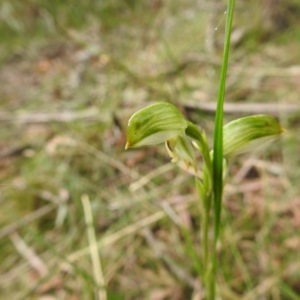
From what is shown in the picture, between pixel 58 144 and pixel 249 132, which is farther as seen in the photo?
pixel 58 144

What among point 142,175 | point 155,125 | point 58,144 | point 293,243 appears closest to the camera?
point 155,125

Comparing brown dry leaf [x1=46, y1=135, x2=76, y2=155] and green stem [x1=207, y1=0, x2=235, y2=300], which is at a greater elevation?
brown dry leaf [x1=46, y1=135, x2=76, y2=155]

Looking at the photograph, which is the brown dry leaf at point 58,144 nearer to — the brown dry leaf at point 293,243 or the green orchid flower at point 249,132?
the brown dry leaf at point 293,243

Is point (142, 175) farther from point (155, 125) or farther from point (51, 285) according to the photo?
point (155, 125)

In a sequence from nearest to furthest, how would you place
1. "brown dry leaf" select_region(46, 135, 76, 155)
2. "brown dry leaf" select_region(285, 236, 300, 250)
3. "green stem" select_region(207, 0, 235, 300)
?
"green stem" select_region(207, 0, 235, 300) → "brown dry leaf" select_region(285, 236, 300, 250) → "brown dry leaf" select_region(46, 135, 76, 155)

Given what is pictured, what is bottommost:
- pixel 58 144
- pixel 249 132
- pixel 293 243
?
pixel 293 243

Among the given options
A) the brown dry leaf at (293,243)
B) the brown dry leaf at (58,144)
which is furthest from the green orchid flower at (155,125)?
the brown dry leaf at (58,144)

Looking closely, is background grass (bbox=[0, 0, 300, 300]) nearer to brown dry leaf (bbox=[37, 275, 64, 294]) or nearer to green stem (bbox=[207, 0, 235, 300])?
brown dry leaf (bbox=[37, 275, 64, 294])

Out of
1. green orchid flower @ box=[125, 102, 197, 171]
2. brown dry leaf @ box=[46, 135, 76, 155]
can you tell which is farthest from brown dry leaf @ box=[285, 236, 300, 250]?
brown dry leaf @ box=[46, 135, 76, 155]

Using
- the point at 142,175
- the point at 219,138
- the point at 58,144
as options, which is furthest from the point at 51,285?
the point at 219,138

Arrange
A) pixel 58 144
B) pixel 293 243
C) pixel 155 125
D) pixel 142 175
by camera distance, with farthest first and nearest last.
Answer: pixel 58 144, pixel 142 175, pixel 293 243, pixel 155 125
